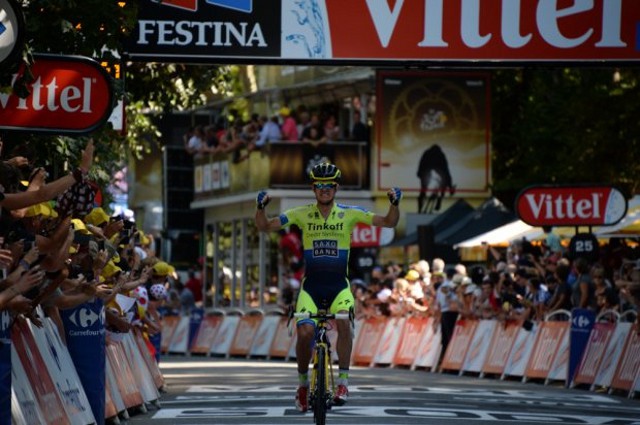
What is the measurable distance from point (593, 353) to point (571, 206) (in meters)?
2.81

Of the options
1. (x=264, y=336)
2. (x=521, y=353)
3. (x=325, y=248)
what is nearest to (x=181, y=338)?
(x=264, y=336)

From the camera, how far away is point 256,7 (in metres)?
19.4

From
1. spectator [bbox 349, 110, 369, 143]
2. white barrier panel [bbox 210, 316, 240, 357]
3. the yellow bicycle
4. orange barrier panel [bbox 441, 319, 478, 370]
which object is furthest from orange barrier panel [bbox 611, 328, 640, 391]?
spectator [bbox 349, 110, 369, 143]

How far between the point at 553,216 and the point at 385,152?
80.8 ft

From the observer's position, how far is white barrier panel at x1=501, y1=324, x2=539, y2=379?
2814 centimetres

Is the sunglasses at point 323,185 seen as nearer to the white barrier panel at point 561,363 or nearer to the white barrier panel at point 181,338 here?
the white barrier panel at point 561,363

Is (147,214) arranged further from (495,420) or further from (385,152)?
(495,420)

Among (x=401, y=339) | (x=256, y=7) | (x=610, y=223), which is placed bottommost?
(x=401, y=339)

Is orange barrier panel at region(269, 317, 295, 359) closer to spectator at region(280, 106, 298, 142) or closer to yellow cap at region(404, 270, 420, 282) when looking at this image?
yellow cap at region(404, 270, 420, 282)

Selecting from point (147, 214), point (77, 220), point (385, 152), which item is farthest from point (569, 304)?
point (147, 214)

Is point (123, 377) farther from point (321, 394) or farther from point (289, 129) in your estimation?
point (289, 129)

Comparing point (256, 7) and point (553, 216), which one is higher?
point (256, 7)

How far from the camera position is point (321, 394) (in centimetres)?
1496

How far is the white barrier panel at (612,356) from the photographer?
24.2 meters
